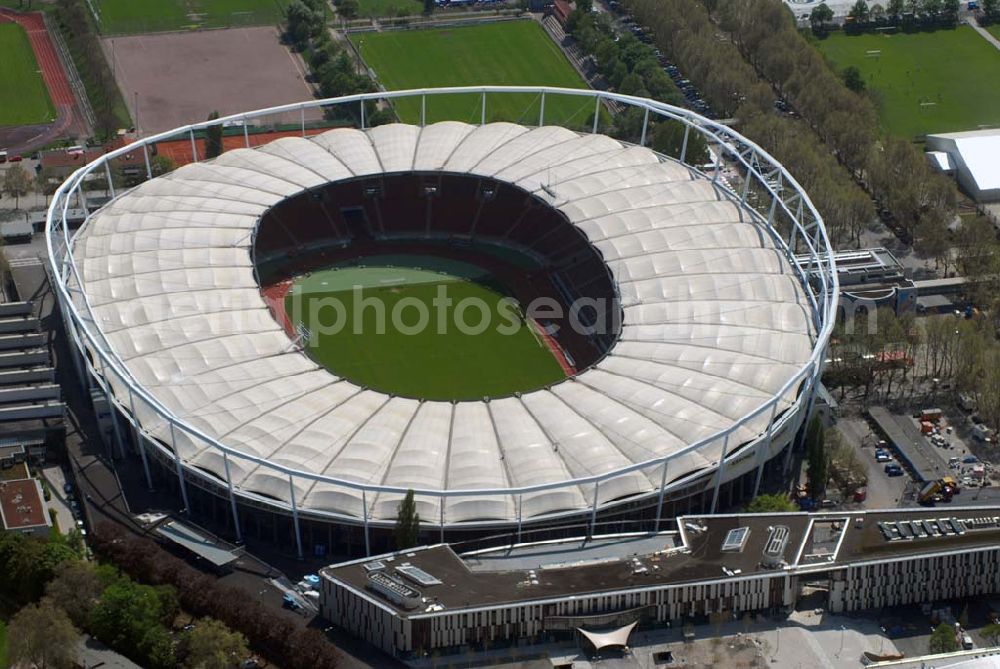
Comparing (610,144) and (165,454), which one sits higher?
(610,144)

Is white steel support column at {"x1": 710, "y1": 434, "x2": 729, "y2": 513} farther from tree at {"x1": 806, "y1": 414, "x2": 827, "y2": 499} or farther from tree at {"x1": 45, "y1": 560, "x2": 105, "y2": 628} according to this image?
tree at {"x1": 45, "y1": 560, "x2": 105, "y2": 628}

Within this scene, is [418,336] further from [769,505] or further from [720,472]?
[769,505]

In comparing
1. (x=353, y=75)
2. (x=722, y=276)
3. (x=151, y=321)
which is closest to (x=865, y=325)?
(x=722, y=276)

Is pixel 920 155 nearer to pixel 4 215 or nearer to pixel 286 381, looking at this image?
pixel 286 381

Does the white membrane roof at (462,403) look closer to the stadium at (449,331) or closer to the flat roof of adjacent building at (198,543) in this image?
the stadium at (449,331)

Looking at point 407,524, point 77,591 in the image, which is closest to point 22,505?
point 77,591

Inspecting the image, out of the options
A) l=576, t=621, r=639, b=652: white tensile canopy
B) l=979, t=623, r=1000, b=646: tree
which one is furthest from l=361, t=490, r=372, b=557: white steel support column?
l=979, t=623, r=1000, b=646: tree
